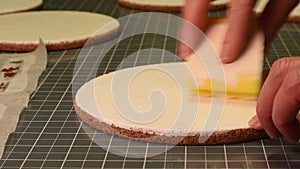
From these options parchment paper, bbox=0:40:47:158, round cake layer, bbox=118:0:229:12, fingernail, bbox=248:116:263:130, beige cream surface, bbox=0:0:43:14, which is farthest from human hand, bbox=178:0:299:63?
beige cream surface, bbox=0:0:43:14

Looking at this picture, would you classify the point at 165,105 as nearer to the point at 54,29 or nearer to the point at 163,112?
the point at 163,112

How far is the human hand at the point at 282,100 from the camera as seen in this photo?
70 cm

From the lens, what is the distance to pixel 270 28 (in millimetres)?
974

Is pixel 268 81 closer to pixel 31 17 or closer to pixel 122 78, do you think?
pixel 122 78

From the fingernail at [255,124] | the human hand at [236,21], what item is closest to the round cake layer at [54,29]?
the human hand at [236,21]

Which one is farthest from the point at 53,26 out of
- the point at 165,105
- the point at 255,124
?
the point at 255,124

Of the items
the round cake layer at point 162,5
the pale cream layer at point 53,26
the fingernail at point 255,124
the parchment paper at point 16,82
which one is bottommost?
the round cake layer at point 162,5

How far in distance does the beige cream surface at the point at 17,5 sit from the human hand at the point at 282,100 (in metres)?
1.03

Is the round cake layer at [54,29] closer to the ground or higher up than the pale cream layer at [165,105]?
closer to the ground

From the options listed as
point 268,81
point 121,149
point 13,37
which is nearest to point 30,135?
point 121,149

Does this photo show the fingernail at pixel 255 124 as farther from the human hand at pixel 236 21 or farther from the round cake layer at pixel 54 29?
the round cake layer at pixel 54 29

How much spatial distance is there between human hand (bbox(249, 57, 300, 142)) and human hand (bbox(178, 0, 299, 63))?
0.12 metres

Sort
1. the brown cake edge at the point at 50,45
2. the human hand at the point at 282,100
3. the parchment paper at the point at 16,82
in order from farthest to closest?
1. the brown cake edge at the point at 50,45
2. the parchment paper at the point at 16,82
3. the human hand at the point at 282,100

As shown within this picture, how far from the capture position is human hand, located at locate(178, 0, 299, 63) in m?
0.83
